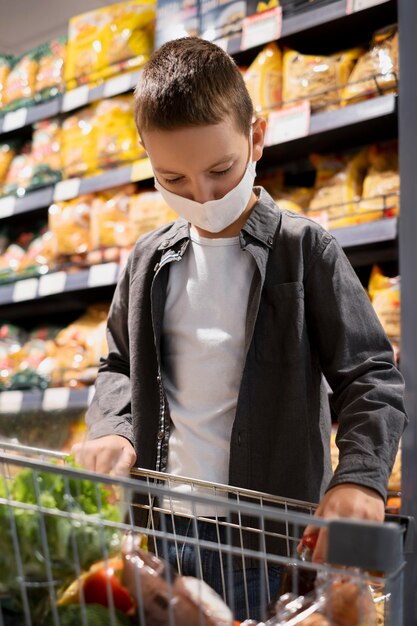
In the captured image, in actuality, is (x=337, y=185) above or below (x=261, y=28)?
below

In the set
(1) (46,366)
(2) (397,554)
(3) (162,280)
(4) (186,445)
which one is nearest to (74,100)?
(1) (46,366)

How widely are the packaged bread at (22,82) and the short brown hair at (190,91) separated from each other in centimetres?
241

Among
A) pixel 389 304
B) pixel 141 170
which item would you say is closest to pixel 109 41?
pixel 141 170

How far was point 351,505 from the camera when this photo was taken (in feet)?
3.23

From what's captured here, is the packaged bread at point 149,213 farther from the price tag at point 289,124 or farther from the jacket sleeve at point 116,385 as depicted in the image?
the jacket sleeve at point 116,385

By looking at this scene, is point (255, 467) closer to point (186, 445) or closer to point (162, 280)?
point (186, 445)

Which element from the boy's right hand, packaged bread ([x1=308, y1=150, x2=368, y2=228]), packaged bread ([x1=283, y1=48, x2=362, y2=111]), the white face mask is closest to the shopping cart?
the boy's right hand

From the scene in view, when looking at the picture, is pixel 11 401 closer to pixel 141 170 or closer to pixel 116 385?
pixel 141 170

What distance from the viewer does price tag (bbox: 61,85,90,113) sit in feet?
10.5

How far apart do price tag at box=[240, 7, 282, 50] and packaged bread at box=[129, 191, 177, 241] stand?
613mm

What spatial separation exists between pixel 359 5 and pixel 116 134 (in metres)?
1.12

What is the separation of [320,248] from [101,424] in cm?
46

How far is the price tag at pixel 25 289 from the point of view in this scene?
3186 mm

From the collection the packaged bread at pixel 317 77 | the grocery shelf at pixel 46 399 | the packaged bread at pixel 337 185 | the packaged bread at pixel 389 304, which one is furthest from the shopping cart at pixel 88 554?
the grocery shelf at pixel 46 399
